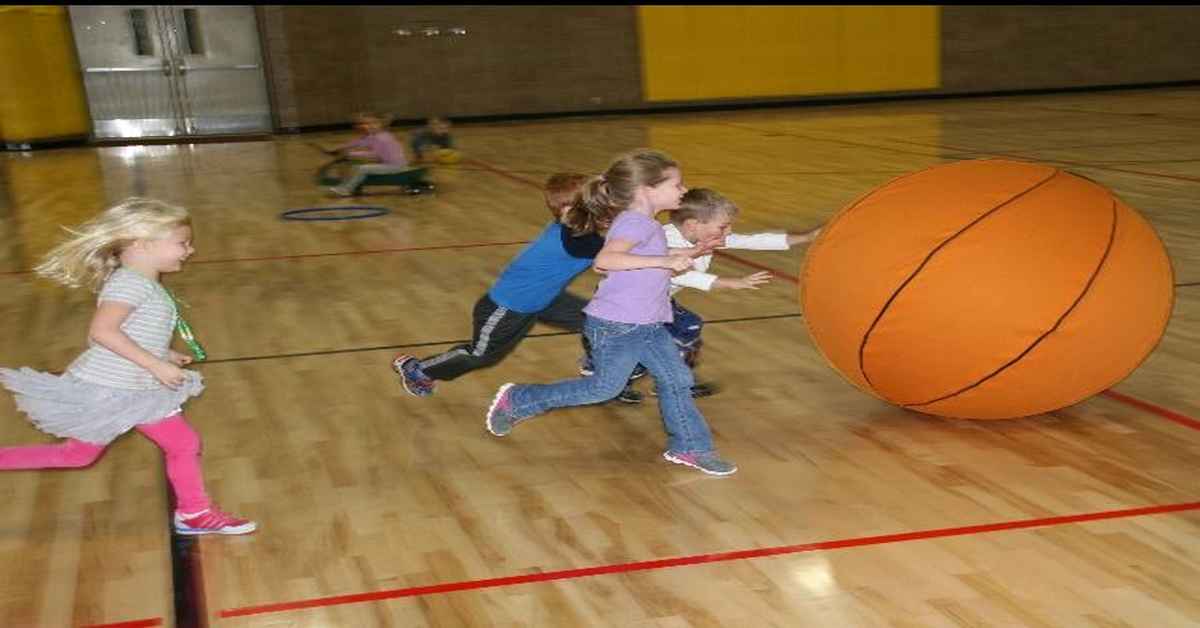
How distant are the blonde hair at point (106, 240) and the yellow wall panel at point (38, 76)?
56.2ft

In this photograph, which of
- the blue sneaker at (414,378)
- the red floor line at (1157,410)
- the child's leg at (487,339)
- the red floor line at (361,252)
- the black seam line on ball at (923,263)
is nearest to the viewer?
the black seam line on ball at (923,263)

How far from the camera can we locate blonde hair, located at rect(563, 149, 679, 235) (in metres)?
3.88

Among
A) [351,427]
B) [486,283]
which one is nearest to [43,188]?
[486,283]

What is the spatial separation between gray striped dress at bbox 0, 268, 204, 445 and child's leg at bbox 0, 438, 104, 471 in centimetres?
10

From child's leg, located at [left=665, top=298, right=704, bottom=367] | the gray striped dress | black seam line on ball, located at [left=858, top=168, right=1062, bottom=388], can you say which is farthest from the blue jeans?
the gray striped dress

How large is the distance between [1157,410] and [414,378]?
108 inches

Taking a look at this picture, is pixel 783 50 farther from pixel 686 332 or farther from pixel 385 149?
pixel 686 332

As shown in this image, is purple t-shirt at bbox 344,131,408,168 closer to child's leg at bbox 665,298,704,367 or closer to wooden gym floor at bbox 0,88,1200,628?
wooden gym floor at bbox 0,88,1200,628

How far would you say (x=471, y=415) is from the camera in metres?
4.79

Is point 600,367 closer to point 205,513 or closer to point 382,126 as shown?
point 205,513

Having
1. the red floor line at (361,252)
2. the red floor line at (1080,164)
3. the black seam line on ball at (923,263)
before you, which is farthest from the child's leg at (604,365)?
the red floor line at (1080,164)

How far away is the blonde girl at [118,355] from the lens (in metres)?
3.45

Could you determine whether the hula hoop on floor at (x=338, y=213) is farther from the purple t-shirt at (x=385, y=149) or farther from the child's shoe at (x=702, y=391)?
the child's shoe at (x=702, y=391)

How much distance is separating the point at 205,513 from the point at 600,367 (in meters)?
1.27
